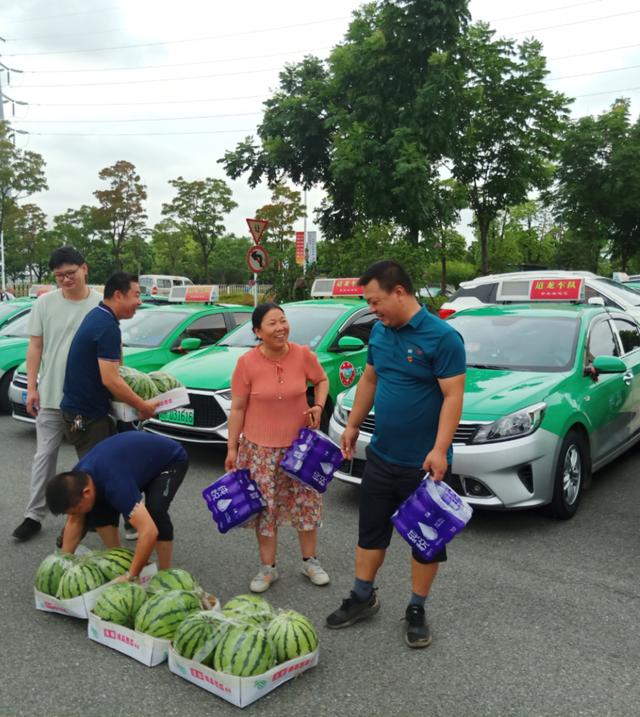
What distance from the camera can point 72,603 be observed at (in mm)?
3508

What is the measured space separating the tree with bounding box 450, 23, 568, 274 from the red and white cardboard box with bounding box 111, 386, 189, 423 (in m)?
17.8

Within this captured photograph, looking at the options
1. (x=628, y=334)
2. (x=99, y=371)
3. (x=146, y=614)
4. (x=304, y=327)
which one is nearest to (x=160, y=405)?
(x=99, y=371)

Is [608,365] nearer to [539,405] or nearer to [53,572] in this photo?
[539,405]

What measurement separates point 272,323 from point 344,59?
1919 cm

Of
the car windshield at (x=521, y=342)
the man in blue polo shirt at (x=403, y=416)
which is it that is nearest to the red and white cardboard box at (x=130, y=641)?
the man in blue polo shirt at (x=403, y=416)

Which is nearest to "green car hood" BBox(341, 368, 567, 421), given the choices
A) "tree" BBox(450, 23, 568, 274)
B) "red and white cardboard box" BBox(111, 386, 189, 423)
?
"red and white cardboard box" BBox(111, 386, 189, 423)

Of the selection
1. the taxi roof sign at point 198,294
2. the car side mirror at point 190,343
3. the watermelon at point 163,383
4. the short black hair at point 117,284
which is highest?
the short black hair at point 117,284

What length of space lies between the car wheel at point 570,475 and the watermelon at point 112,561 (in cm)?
298

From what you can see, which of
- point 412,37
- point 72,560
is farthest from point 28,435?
point 412,37

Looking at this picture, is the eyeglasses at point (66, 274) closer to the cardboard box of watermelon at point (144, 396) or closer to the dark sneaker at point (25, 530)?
the cardboard box of watermelon at point (144, 396)

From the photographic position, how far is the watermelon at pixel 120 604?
10.9ft

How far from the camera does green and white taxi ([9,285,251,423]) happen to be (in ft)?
26.7

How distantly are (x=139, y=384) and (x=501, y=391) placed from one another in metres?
2.63

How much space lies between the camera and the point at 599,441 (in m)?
5.70
